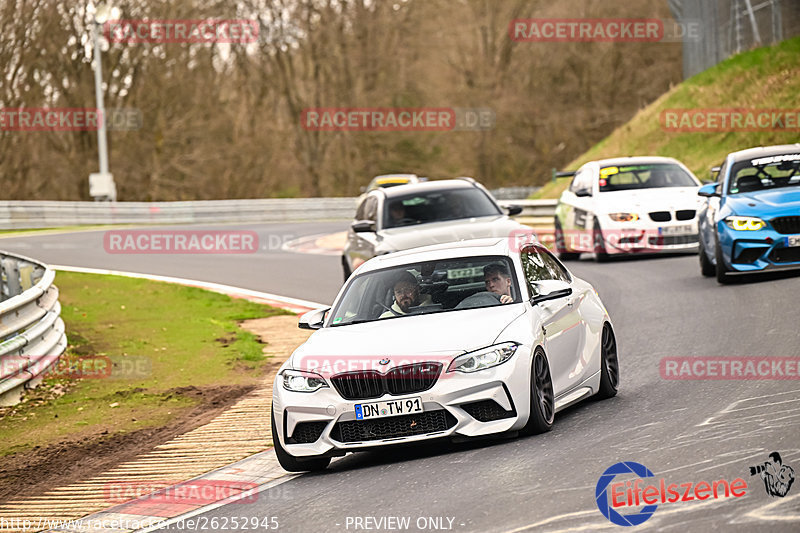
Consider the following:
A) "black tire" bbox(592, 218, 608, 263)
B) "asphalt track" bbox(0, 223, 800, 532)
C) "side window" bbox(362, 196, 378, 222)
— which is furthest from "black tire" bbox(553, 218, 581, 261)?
"asphalt track" bbox(0, 223, 800, 532)

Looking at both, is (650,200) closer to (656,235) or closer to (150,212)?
(656,235)

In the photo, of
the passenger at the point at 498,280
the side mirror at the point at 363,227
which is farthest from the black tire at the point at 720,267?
the passenger at the point at 498,280

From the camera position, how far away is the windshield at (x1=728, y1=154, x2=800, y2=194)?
16.9 meters

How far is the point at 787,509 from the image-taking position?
6016 millimetres

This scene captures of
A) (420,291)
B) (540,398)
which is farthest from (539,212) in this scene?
(540,398)

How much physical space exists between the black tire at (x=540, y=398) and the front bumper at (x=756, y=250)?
7950mm

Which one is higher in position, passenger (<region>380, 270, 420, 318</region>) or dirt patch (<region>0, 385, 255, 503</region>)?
passenger (<region>380, 270, 420, 318</region>)

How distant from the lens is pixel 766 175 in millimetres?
17250

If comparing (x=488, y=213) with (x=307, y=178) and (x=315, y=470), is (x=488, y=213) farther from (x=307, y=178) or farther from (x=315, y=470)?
(x=307, y=178)

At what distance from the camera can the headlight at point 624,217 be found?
2119 cm

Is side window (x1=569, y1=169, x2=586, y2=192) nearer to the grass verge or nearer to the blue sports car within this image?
the blue sports car

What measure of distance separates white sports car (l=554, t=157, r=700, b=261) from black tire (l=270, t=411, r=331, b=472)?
44.0ft

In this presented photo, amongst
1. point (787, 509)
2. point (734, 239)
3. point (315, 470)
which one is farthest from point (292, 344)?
point (787, 509)

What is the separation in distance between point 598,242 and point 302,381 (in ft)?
46.1
